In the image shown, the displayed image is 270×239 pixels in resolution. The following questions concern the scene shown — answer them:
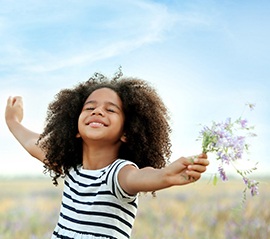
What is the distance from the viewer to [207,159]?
7.06 feet

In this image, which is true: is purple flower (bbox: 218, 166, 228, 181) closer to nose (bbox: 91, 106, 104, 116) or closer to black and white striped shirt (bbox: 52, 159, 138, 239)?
black and white striped shirt (bbox: 52, 159, 138, 239)

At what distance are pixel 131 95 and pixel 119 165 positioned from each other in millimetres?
339

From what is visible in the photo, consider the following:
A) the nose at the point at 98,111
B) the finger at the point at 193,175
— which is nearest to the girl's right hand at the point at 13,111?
the nose at the point at 98,111

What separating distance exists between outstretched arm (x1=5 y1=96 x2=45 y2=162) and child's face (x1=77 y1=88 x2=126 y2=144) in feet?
1.66

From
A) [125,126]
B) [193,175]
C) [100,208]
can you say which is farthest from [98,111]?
[193,175]

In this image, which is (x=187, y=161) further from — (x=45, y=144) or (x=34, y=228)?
(x=34, y=228)

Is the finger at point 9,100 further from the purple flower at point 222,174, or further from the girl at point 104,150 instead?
the purple flower at point 222,174

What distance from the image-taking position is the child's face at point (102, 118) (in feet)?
8.71

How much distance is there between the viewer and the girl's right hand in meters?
3.41


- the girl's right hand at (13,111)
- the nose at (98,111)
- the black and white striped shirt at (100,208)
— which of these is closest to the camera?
the black and white striped shirt at (100,208)

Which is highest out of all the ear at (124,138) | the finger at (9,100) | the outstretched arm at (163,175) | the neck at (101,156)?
the finger at (9,100)

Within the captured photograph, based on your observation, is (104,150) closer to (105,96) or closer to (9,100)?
(105,96)

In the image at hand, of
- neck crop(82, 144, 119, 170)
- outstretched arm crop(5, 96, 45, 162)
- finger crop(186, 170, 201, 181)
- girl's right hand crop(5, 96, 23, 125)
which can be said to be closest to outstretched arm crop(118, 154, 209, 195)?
finger crop(186, 170, 201, 181)

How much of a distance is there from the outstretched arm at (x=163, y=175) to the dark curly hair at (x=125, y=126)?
241mm
